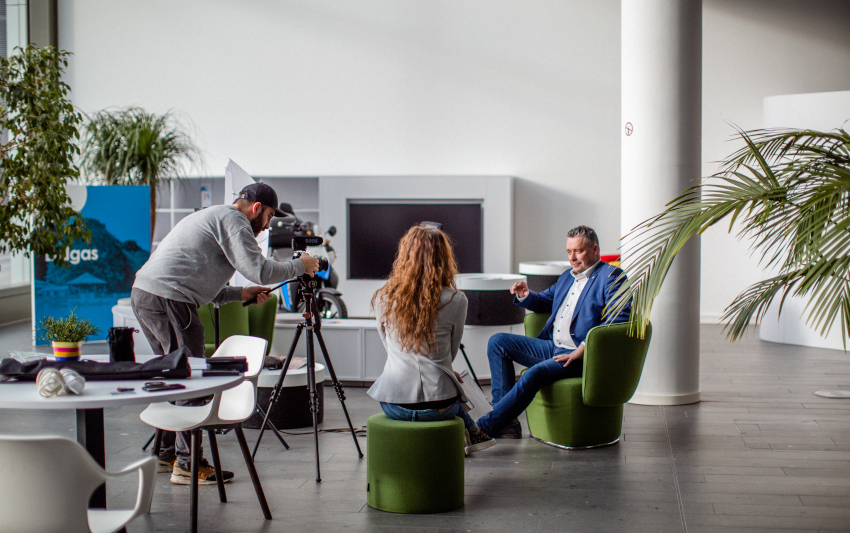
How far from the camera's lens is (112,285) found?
7.33 metres

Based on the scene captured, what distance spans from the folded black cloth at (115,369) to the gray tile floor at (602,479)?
0.78 m

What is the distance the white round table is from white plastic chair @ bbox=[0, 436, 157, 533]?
1.34ft

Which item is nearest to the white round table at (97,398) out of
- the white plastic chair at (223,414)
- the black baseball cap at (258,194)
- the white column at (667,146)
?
the white plastic chair at (223,414)

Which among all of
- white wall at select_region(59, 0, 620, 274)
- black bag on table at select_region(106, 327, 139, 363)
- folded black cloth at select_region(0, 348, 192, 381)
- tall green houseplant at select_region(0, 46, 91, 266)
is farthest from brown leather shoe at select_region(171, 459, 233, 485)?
white wall at select_region(59, 0, 620, 274)

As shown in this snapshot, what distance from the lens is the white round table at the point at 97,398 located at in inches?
87.9

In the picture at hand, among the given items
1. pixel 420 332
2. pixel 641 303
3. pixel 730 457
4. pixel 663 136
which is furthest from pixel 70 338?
pixel 663 136

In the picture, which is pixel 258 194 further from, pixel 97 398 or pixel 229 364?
pixel 97 398

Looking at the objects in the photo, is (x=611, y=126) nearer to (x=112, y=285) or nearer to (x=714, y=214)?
(x=112, y=285)

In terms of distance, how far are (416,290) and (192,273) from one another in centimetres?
114

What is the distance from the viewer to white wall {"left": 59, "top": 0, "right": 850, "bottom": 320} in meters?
9.30

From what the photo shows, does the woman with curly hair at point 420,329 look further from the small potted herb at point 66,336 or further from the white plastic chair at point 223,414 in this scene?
the small potted herb at point 66,336

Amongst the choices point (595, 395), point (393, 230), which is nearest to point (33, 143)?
point (595, 395)

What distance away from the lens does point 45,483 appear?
1.78 meters

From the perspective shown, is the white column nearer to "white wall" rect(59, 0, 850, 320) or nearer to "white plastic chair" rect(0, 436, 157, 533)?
"white plastic chair" rect(0, 436, 157, 533)
